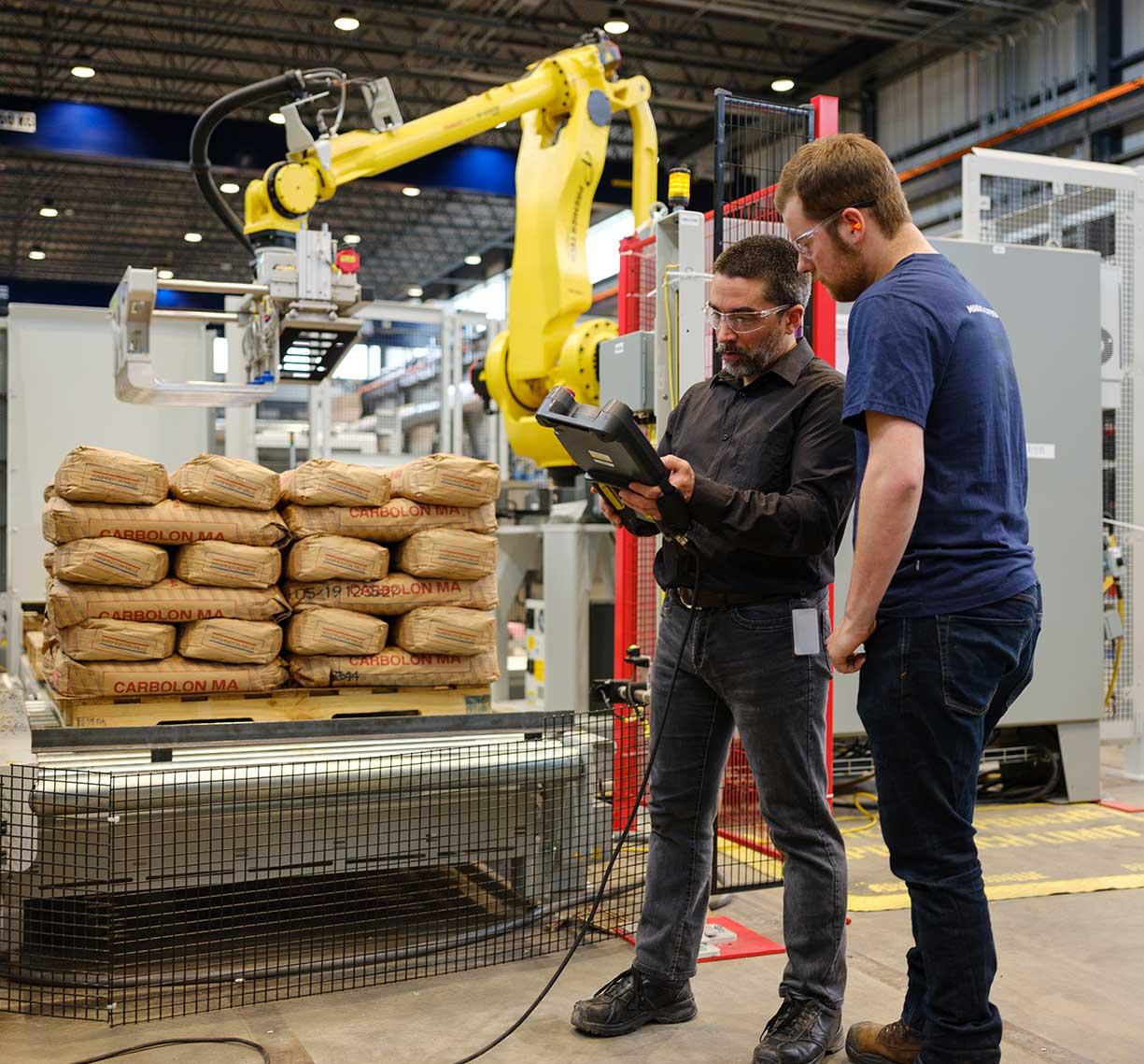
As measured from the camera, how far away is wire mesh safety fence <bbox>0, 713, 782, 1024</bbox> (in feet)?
9.29

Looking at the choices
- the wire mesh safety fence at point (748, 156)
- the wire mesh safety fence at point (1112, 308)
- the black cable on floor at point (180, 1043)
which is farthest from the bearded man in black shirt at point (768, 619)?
the wire mesh safety fence at point (1112, 308)

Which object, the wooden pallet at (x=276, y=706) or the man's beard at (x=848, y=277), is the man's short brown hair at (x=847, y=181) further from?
the wooden pallet at (x=276, y=706)

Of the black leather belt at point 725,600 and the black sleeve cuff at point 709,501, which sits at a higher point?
the black sleeve cuff at point 709,501

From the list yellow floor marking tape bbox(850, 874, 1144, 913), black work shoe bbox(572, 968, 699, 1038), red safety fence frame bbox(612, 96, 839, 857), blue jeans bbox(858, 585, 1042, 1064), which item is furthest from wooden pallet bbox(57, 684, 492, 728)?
blue jeans bbox(858, 585, 1042, 1064)

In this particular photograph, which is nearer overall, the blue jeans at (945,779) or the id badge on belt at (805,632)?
the blue jeans at (945,779)

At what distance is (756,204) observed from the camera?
3.94m

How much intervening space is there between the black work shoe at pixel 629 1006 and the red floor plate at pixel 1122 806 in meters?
3.08

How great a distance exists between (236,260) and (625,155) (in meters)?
10.1

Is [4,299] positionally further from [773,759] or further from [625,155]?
[773,759]

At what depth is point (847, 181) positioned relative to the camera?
2.17 meters

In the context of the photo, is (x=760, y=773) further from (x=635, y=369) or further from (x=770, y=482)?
(x=635, y=369)

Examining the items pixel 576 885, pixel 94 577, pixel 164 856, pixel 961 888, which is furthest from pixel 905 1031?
pixel 94 577

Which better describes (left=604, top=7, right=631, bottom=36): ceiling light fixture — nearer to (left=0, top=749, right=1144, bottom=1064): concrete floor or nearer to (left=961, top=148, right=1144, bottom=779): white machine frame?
(left=961, top=148, right=1144, bottom=779): white machine frame

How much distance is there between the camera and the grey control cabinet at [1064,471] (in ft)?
16.6
